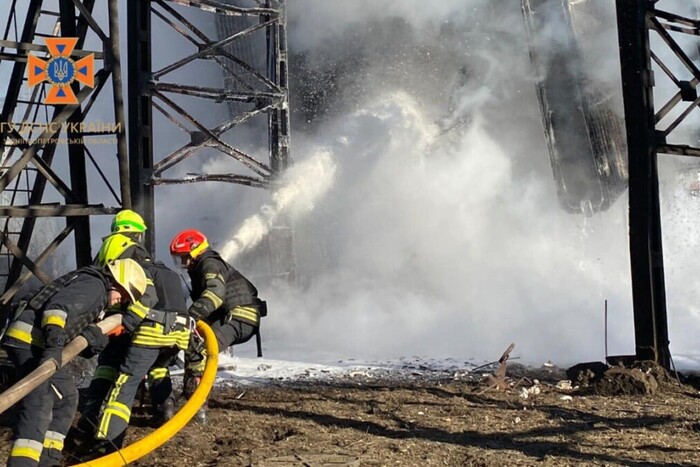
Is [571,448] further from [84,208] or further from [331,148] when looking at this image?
[331,148]

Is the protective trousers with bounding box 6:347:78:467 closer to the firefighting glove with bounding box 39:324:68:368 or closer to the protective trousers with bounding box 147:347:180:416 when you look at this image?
the firefighting glove with bounding box 39:324:68:368

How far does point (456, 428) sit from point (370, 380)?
7.83 ft

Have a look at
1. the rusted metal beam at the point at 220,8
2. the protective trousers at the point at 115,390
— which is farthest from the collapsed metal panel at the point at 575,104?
the protective trousers at the point at 115,390

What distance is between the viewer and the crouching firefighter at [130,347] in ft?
15.9

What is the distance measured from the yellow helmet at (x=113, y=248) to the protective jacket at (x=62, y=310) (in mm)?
154

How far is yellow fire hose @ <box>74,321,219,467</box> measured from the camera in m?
4.32

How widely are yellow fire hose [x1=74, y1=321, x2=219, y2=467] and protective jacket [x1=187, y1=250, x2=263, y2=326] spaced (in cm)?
61

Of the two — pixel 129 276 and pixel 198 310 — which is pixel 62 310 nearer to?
pixel 129 276

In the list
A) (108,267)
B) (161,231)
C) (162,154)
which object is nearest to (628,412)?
(108,267)

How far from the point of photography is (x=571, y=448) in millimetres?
5184

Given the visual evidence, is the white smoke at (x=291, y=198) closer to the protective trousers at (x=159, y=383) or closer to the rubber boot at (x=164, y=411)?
the protective trousers at (x=159, y=383)

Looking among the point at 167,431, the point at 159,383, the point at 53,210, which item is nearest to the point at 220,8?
the point at 53,210

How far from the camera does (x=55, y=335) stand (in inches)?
166

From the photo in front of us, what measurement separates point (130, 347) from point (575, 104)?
963 cm
